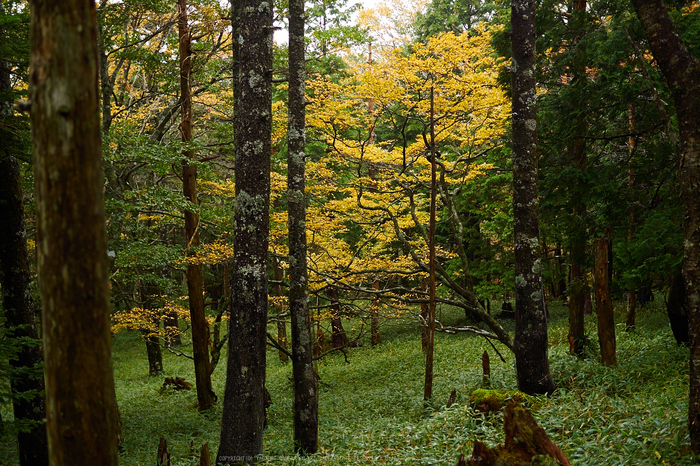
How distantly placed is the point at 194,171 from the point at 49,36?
960 cm

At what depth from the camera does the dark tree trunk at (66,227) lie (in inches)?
89.6

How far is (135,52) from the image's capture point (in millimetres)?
10742

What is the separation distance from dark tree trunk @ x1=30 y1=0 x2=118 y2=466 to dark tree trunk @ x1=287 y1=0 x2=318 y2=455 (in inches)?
211

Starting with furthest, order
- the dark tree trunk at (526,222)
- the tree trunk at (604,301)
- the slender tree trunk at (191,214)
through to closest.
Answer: the slender tree trunk at (191,214) → the tree trunk at (604,301) → the dark tree trunk at (526,222)

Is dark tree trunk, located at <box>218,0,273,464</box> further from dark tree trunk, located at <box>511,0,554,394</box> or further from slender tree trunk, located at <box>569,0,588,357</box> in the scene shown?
slender tree trunk, located at <box>569,0,588,357</box>

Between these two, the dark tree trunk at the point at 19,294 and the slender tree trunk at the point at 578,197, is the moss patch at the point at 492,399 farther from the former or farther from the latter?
the dark tree trunk at the point at 19,294

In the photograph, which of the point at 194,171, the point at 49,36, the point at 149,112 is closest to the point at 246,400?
the point at 49,36

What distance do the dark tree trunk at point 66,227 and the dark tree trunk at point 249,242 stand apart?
3.69m

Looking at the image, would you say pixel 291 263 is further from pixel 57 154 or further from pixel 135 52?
pixel 135 52

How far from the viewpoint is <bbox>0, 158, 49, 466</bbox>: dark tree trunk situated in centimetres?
757

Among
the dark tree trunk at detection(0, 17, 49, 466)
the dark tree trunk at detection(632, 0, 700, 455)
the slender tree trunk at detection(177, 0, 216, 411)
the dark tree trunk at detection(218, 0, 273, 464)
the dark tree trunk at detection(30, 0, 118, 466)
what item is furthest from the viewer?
the slender tree trunk at detection(177, 0, 216, 411)

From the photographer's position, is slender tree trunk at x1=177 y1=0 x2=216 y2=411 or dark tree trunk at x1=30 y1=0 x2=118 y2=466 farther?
slender tree trunk at x1=177 y1=0 x2=216 y2=411

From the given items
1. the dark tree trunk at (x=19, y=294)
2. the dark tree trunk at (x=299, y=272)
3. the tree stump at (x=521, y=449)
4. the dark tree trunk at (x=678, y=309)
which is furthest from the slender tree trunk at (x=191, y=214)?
the dark tree trunk at (x=678, y=309)

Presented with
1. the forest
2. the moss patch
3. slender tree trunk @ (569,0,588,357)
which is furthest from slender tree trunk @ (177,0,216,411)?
slender tree trunk @ (569,0,588,357)
